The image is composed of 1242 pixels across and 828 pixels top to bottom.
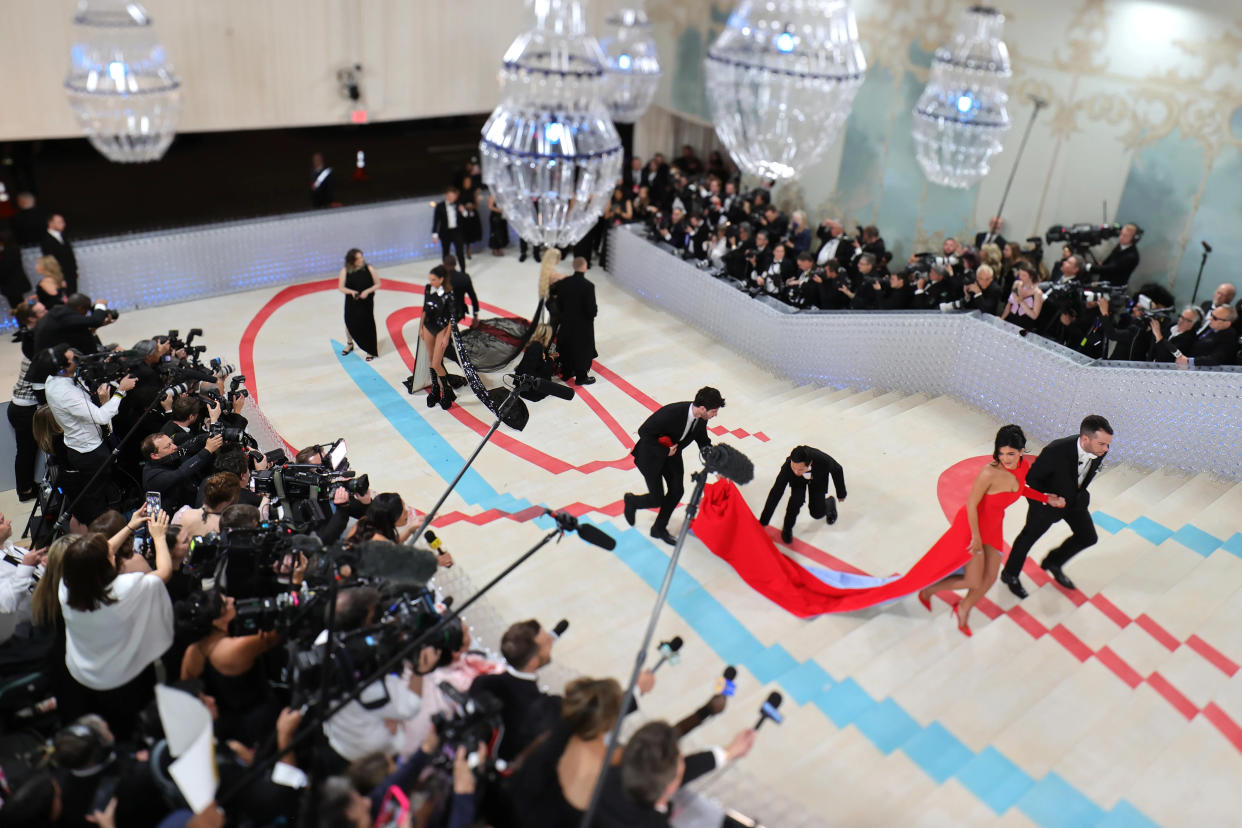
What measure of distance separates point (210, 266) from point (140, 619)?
326 inches

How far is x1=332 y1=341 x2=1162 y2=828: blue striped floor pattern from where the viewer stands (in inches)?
179

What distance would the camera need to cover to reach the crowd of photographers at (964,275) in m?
8.17

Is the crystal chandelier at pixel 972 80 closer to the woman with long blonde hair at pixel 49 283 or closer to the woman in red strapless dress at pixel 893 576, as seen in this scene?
the woman in red strapless dress at pixel 893 576

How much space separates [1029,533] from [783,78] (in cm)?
318

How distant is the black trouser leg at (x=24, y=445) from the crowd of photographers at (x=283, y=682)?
1.56 m

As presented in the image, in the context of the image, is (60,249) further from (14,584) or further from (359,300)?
(14,584)

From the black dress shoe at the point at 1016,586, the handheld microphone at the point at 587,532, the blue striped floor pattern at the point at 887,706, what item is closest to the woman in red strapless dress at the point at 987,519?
the black dress shoe at the point at 1016,586

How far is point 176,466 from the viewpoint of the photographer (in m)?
6.03

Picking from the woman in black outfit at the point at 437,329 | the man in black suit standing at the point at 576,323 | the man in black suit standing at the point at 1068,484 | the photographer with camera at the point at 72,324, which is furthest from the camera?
the man in black suit standing at the point at 576,323

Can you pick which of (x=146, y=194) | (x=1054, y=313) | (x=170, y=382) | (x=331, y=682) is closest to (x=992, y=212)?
(x=1054, y=313)

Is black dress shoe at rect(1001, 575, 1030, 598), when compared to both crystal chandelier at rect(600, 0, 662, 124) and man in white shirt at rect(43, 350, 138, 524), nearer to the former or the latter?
man in white shirt at rect(43, 350, 138, 524)

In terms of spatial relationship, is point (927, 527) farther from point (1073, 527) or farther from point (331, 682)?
point (331, 682)

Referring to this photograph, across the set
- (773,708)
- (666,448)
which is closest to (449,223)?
(666,448)

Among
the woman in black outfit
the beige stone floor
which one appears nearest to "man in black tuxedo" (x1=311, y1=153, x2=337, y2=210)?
the beige stone floor
